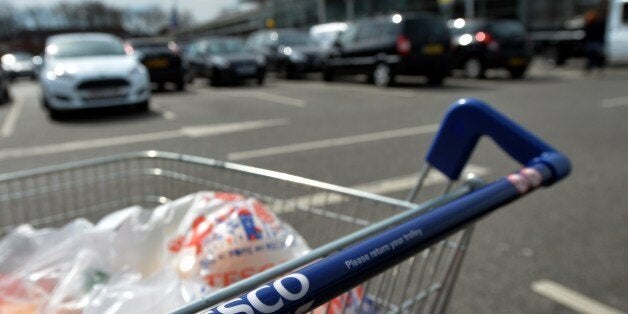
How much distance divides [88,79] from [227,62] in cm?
608

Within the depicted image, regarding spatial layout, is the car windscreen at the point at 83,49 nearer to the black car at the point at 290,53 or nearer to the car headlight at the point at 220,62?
the car headlight at the point at 220,62

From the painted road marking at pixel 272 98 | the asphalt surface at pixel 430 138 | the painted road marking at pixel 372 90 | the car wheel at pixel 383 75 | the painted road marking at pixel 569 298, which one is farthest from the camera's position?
the car wheel at pixel 383 75

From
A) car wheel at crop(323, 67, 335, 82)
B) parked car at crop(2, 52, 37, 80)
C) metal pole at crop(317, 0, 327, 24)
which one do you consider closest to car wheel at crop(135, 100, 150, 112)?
car wheel at crop(323, 67, 335, 82)

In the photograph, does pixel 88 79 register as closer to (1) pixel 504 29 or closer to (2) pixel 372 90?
(2) pixel 372 90

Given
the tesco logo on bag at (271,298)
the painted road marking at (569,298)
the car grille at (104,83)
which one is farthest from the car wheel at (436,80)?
the tesco logo on bag at (271,298)

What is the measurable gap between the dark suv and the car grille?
595 centimetres

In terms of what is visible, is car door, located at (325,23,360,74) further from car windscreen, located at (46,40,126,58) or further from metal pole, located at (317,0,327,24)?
metal pole, located at (317,0,327,24)

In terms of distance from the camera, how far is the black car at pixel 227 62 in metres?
14.7

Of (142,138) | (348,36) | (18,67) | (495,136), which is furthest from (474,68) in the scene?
(18,67)

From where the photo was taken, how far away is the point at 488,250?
125 inches

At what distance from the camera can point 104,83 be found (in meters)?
9.00

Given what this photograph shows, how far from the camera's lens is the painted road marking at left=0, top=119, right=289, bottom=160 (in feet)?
21.1

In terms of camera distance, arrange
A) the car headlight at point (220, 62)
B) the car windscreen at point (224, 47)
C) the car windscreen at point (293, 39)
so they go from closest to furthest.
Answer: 1. the car headlight at point (220, 62)
2. the car windscreen at point (224, 47)
3. the car windscreen at point (293, 39)

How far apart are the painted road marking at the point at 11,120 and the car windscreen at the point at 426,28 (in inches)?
314
